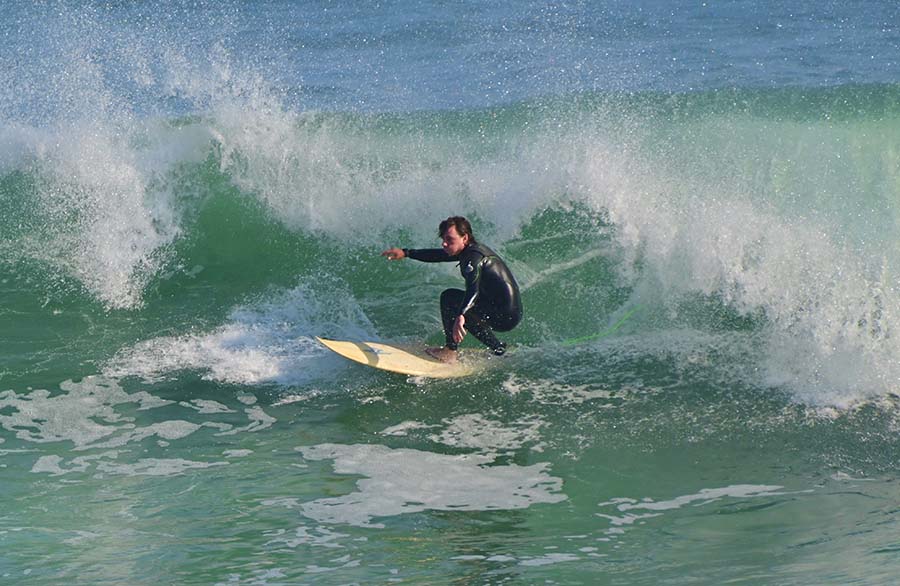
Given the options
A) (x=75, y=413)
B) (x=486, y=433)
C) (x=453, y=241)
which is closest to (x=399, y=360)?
(x=453, y=241)

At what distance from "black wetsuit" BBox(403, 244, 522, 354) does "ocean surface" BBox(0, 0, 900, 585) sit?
351 mm

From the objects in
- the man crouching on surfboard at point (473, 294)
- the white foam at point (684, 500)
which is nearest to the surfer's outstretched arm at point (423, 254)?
the man crouching on surfboard at point (473, 294)

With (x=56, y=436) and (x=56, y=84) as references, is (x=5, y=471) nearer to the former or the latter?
(x=56, y=436)

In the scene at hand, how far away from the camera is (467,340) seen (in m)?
9.77

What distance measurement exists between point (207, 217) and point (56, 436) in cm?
441

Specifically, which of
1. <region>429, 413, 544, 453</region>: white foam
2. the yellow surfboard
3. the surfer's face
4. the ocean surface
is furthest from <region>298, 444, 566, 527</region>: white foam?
the surfer's face

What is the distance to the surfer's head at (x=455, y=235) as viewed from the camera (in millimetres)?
8586

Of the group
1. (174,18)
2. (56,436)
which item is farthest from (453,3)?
(56,436)

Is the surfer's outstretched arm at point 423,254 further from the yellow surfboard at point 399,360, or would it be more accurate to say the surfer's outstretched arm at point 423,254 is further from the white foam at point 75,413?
the white foam at point 75,413

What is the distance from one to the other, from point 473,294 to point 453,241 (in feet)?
1.44

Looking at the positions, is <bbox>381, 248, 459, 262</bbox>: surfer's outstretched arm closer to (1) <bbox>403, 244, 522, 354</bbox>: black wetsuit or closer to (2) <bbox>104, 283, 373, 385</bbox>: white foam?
(1) <bbox>403, 244, 522, 354</bbox>: black wetsuit

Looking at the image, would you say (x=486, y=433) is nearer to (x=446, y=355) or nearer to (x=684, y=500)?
(x=446, y=355)

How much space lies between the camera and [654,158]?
11.1 m

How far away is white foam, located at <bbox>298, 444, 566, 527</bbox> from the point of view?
658 centimetres
